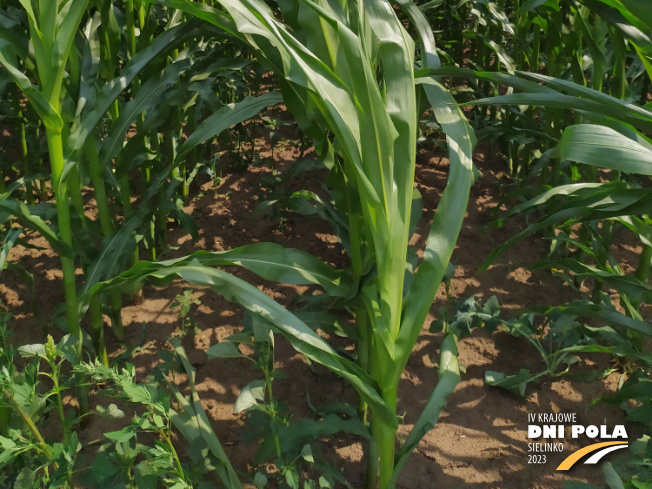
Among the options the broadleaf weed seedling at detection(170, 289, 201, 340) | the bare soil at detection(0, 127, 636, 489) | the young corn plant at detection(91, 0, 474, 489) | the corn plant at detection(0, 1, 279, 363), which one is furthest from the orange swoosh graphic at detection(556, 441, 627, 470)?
the corn plant at detection(0, 1, 279, 363)

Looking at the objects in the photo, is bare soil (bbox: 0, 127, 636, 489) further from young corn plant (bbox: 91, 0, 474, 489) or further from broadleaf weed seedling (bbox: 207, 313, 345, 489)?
young corn plant (bbox: 91, 0, 474, 489)

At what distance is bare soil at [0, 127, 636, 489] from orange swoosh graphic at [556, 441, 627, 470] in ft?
0.09

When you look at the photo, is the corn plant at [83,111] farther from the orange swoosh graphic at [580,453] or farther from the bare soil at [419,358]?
the orange swoosh graphic at [580,453]

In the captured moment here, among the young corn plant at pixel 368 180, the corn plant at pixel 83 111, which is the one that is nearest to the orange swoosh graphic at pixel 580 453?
the young corn plant at pixel 368 180

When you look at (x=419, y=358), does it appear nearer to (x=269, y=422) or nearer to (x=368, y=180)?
(x=269, y=422)

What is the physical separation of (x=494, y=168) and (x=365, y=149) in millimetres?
2335

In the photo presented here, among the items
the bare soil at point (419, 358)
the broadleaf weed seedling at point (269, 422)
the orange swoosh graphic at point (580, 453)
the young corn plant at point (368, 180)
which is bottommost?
the orange swoosh graphic at point (580, 453)

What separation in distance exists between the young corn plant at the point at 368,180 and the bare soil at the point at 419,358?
49 centimetres

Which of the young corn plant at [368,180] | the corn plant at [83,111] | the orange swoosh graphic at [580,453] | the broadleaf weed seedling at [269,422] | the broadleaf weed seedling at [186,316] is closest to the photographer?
the young corn plant at [368,180]

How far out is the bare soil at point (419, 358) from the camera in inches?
80.3

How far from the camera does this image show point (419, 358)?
2449 mm

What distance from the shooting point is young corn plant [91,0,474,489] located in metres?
1.43

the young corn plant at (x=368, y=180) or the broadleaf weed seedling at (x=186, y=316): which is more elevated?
the young corn plant at (x=368, y=180)

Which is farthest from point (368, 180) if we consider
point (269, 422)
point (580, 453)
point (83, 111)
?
point (580, 453)
